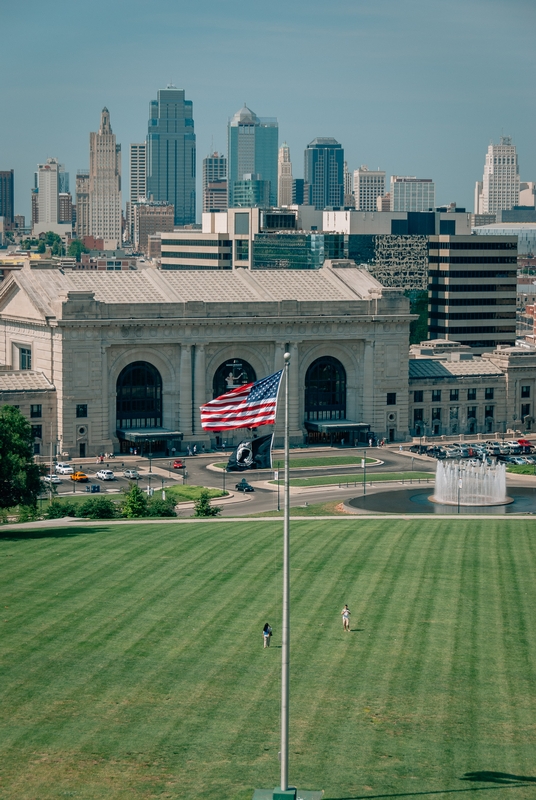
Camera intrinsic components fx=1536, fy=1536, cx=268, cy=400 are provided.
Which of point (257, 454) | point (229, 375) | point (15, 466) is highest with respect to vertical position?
point (229, 375)

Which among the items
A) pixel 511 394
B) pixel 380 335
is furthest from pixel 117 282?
pixel 511 394

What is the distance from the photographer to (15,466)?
329 ft

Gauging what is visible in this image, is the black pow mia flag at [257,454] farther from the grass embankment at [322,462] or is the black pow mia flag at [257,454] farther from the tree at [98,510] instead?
the grass embankment at [322,462]

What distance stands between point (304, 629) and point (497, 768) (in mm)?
19815

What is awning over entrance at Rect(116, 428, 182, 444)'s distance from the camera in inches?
6206

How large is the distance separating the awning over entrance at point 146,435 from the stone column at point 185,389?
1.67 meters

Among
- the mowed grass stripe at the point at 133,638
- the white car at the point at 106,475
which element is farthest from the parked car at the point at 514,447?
the mowed grass stripe at the point at 133,638

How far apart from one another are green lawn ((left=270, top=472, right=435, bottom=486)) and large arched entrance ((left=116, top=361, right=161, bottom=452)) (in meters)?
22.2

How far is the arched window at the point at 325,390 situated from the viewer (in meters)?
172

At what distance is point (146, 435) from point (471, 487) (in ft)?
126

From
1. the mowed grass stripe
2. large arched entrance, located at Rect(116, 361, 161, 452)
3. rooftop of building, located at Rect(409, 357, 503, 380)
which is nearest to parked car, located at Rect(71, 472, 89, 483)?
large arched entrance, located at Rect(116, 361, 161, 452)

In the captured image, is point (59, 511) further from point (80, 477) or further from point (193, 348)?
point (193, 348)

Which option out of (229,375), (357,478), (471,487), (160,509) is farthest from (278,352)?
(160,509)

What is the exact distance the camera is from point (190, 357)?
162875mm
